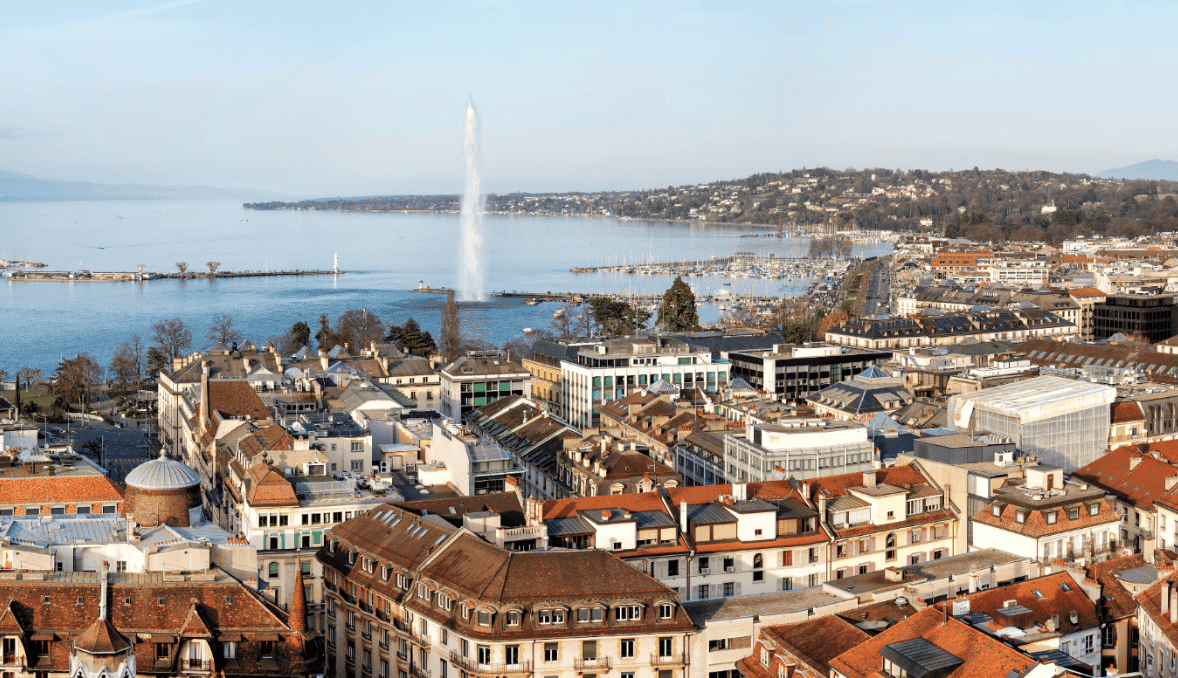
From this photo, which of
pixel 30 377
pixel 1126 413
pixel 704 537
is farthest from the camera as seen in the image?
pixel 30 377

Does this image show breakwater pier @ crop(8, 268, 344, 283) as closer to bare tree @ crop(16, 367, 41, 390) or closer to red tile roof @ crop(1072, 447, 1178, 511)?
bare tree @ crop(16, 367, 41, 390)

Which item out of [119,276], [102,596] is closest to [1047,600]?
[102,596]

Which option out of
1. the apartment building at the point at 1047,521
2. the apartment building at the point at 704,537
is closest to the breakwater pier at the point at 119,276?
the apartment building at the point at 704,537

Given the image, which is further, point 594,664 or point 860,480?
point 860,480

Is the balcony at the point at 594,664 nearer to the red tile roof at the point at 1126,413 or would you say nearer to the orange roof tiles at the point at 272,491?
the orange roof tiles at the point at 272,491

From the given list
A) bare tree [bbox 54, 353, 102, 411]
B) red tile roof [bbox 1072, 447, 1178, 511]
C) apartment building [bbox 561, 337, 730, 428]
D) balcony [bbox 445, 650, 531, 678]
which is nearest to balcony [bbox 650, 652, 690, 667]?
balcony [bbox 445, 650, 531, 678]

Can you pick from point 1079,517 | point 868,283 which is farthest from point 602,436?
point 868,283

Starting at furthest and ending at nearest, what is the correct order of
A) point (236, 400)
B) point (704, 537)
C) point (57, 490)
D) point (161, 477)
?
point (236, 400) < point (57, 490) < point (161, 477) < point (704, 537)

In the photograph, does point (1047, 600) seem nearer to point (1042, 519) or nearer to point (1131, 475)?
point (1042, 519)
